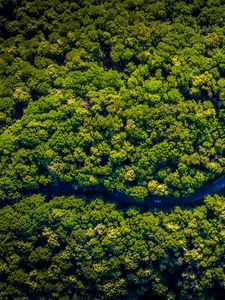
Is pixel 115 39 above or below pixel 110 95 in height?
above

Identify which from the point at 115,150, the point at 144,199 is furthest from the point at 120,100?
the point at 144,199

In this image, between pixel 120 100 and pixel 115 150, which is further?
pixel 115 150

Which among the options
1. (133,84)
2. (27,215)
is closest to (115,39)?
(133,84)

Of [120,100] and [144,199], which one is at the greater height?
[120,100]

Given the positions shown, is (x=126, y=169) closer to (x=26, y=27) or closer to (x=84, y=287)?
(x=84, y=287)

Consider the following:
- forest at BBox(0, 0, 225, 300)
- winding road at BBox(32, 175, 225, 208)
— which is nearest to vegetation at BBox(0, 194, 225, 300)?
forest at BBox(0, 0, 225, 300)

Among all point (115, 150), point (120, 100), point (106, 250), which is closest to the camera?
point (120, 100)

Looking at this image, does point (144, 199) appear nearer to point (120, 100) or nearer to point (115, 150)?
point (115, 150)
